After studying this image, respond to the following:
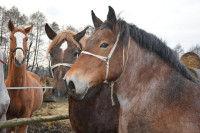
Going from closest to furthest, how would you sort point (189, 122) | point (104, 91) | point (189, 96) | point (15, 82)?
1. point (189, 122)
2. point (189, 96)
3. point (104, 91)
4. point (15, 82)

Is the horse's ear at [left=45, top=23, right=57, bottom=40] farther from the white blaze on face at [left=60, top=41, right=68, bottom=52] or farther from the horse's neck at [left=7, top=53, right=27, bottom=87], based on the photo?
the horse's neck at [left=7, top=53, right=27, bottom=87]

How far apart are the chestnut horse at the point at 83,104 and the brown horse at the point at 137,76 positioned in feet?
2.47

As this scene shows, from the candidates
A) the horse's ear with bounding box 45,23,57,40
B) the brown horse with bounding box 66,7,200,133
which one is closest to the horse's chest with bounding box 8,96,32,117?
the horse's ear with bounding box 45,23,57,40

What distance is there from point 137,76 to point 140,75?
0.04 m

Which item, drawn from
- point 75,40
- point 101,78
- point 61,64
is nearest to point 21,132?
point 61,64

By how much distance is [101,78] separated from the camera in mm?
2029

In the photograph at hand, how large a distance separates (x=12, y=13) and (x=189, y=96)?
20985 mm

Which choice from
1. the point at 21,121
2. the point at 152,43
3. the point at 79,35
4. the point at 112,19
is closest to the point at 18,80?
the point at 21,121

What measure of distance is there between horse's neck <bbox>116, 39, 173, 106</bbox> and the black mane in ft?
0.17

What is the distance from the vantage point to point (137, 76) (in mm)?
2059

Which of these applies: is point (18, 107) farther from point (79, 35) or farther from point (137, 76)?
point (137, 76)

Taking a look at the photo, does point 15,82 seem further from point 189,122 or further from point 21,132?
point 189,122

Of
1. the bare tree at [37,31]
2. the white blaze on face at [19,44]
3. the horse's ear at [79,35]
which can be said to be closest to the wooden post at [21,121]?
the white blaze on face at [19,44]

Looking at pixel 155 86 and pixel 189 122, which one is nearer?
pixel 189 122
